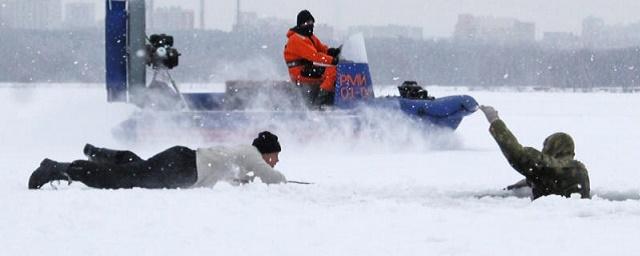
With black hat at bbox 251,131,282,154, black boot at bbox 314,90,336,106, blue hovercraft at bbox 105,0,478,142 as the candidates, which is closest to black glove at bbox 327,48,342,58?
blue hovercraft at bbox 105,0,478,142

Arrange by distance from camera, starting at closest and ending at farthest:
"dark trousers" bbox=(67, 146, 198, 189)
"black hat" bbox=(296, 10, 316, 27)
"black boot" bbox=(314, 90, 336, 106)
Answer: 1. "dark trousers" bbox=(67, 146, 198, 189)
2. "black hat" bbox=(296, 10, 316, 27)
3. "black boot" bbox=(314, 90, 336, 106)

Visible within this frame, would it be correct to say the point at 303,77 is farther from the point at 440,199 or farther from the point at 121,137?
the point at 440,199

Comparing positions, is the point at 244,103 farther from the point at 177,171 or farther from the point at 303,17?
the point at 177,171

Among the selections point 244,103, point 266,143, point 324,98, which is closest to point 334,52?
point 324,98

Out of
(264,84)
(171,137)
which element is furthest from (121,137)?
(264,84)

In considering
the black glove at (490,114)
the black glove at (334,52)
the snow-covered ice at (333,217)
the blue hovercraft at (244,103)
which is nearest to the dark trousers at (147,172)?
the snow-covered ice at (333,217)

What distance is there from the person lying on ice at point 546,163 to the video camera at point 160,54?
5840mm

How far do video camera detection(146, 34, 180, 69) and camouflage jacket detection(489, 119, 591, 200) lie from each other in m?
5.93

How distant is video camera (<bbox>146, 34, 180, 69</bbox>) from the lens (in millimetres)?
11359

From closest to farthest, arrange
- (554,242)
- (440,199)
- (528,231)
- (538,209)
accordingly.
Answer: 1. (554,242)
2. (528,231)
3. (538,209)
4. (440,199)

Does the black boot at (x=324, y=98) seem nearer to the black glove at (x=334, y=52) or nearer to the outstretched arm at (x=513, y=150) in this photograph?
the black glove at (x=334, y=52)

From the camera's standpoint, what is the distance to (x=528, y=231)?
504cm

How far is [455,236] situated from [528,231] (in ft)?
1.32

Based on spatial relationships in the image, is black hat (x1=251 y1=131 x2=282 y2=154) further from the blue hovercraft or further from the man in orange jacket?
the man in orange jacket
